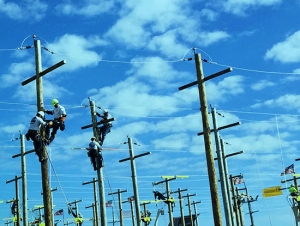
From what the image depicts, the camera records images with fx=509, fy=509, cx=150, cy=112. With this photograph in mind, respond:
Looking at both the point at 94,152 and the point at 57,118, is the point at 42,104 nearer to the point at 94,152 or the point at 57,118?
the point at 57,118

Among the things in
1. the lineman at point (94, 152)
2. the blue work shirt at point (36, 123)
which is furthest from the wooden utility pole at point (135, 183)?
the blue work shirt at point (36, 123)

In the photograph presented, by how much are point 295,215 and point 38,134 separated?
2269 centimetres

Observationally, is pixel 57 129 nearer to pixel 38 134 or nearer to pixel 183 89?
pixel 38 134

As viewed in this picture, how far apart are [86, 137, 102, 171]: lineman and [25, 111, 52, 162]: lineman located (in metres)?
4.67

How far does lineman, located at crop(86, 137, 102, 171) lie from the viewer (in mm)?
17625

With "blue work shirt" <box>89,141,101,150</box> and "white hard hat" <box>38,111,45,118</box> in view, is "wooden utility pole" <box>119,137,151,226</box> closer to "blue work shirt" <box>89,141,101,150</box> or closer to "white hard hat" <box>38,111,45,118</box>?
"blue work shirt" <box>89,141,101,150</box>

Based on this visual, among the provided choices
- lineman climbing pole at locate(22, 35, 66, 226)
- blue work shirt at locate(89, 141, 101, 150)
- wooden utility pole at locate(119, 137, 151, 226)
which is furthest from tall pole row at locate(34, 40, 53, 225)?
wooden utility pole at locate(119, 137, 151, 226)

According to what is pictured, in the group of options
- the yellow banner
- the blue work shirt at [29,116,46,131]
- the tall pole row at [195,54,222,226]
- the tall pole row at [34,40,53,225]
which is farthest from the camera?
the yellow banner

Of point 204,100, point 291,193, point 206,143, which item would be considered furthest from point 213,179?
point 291,193

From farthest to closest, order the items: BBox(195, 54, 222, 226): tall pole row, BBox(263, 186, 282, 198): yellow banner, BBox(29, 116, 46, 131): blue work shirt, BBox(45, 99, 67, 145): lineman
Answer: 1. BBox(263, 186, 282, 198): yellow banner
2. BBox(195, 54, 222, 226): tall pole row
3. BBox(45, 99, 67, 145): lineman
4. BBox(29, 116, 46, 131): blue work shirt

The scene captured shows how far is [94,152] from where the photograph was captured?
17.6 m

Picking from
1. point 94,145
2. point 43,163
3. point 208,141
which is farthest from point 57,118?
point 208,141

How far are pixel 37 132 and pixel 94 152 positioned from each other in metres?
4.83

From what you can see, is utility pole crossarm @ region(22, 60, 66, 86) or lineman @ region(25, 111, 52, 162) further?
utility pole crossarm @ region(22, 60, 66, 86)
